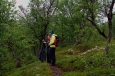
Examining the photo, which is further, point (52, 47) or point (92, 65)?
point (52, 47)

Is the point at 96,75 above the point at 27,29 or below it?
below

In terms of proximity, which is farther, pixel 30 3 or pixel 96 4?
pixel 30 3

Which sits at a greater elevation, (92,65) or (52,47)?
(52,47)

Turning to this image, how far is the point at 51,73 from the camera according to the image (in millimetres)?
20250

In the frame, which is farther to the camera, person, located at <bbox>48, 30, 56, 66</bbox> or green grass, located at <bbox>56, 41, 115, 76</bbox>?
person, located at <bbox>48, 30, 56, 66</bbox>

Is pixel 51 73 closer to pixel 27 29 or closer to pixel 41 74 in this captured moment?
pixel 41 74

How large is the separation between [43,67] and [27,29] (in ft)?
55.2

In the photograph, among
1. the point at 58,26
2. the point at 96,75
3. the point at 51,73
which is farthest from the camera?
the point at 58,26

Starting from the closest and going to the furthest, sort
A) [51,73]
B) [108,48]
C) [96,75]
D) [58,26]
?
1. [96,75]
2. [51,73]
3. [108,48]
4. [58,26]

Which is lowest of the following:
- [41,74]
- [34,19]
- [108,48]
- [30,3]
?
[41,74]

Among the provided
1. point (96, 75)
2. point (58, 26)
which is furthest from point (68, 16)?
point (96, 75)

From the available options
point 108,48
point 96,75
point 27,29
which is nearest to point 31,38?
point 27,29

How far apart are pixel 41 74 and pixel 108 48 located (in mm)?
6599

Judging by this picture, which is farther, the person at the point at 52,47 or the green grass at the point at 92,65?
the person at the point at 52,47
